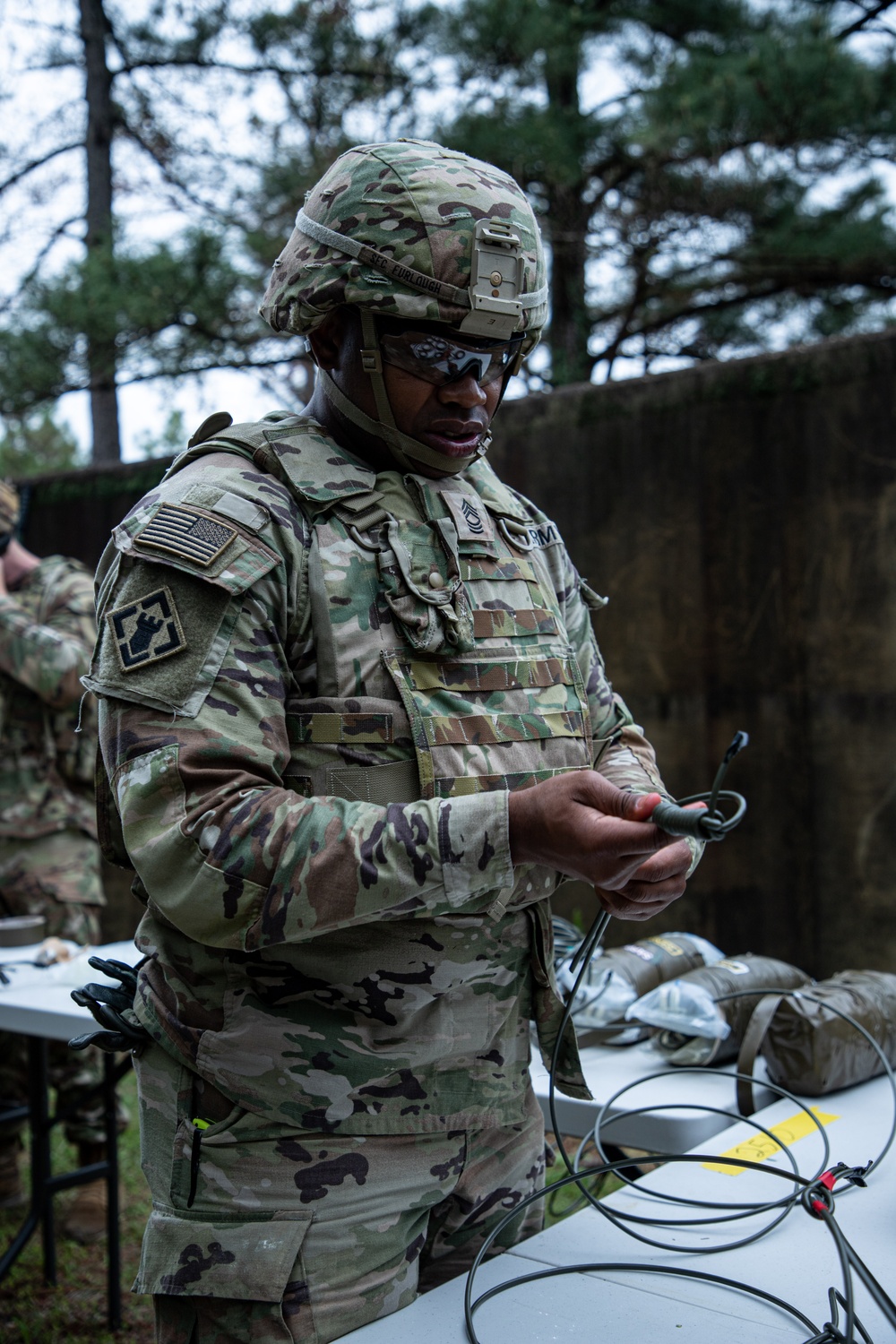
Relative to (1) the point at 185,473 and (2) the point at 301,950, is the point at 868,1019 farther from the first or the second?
(1) the point at 185,473

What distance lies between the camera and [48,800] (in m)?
3.96

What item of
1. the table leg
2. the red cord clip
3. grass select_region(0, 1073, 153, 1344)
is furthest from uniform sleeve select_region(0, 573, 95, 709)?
the red cord clip

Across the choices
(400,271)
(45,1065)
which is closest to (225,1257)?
(400,271)

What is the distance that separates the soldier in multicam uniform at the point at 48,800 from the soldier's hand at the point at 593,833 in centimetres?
275

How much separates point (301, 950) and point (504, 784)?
31cm

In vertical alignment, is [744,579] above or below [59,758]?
above

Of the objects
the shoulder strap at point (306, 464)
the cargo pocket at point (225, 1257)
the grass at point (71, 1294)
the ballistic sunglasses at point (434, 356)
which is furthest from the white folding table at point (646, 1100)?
the grass at point (71, 1294)

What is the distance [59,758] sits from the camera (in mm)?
3986

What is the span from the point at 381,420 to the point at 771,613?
2.97 meters

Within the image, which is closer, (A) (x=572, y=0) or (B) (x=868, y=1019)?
(B) (x=868, y=1019)

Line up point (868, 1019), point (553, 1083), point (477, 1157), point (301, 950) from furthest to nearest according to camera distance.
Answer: point (868, 1019)
point (553, 1083)
point (477, 1157)
point (301, 950)

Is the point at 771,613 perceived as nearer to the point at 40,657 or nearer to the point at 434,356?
the point at 40,657

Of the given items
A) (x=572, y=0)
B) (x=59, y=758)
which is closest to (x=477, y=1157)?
(x=59, y=758)

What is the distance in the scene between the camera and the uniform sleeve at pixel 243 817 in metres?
1.25
